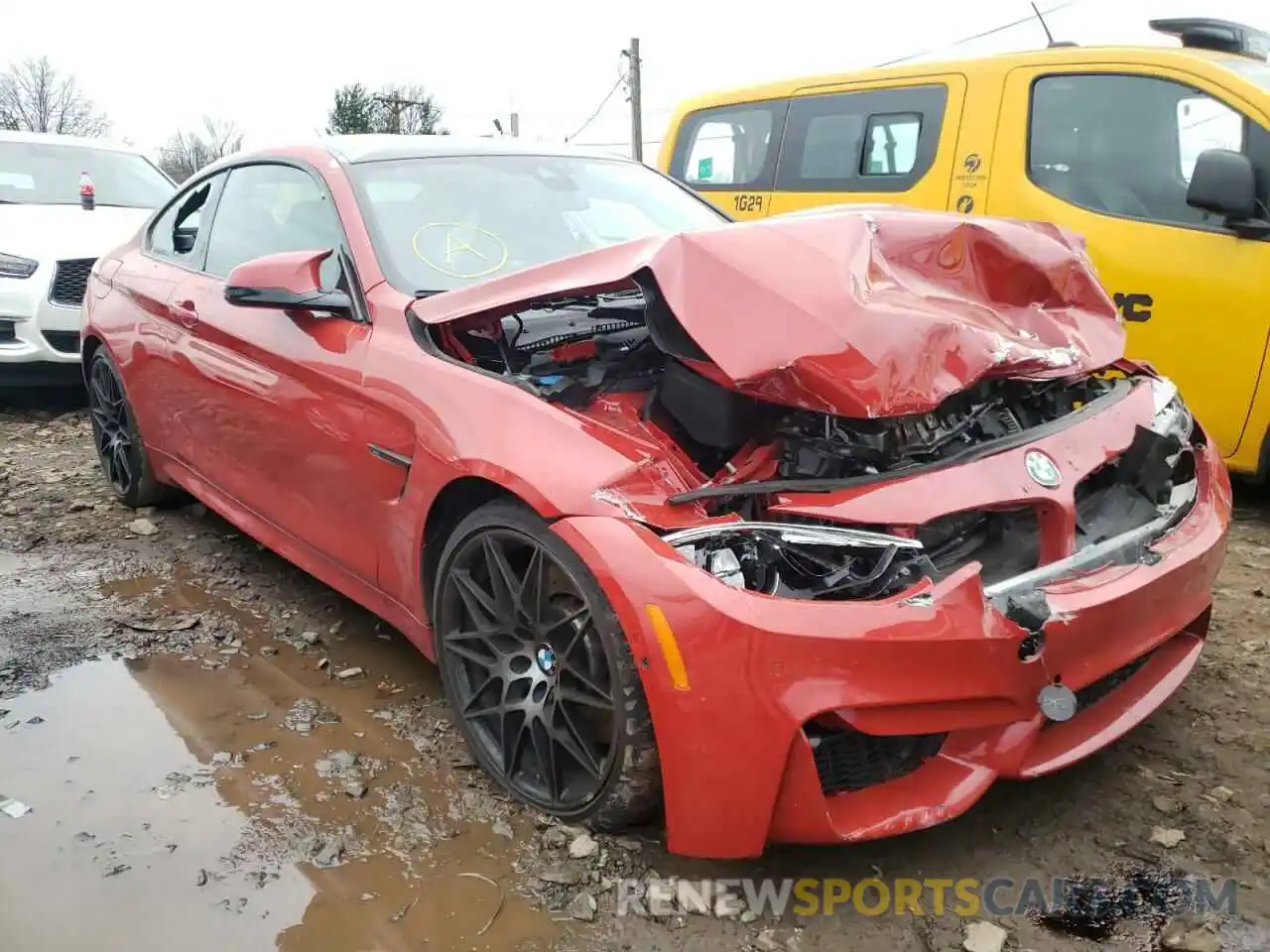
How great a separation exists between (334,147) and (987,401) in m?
2.18

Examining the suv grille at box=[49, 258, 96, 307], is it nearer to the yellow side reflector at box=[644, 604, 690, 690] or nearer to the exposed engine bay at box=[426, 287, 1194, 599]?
the exposed engine bay at box=[426, 287, 1194, 599]

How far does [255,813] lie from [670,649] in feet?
3.87

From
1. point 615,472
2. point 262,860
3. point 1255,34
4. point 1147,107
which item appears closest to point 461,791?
point 262,860

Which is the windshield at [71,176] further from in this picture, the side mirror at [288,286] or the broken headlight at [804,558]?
the broken headlight at [804,558]

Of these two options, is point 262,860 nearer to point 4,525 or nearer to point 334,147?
point 334,147

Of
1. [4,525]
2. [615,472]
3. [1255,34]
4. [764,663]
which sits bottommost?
[4,525]

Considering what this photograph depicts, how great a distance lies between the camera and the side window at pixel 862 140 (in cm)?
A: 504

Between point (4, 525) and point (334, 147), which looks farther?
point (4, 525)

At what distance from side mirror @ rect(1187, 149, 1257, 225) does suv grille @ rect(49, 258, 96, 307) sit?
608cm

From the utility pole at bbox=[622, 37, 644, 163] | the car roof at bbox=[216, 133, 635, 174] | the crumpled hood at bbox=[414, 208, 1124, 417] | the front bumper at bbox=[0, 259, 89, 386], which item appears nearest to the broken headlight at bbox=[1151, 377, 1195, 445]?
the crumpled hood at bbox=[414, 208, 1124, 417]

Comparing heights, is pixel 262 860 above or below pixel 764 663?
below

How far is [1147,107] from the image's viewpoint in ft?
14.3

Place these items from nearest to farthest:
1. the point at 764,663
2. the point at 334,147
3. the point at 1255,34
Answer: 1. the point at 764,663
2. the point at 334,147
3. the point at 1255,34

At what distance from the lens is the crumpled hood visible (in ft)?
6.91
